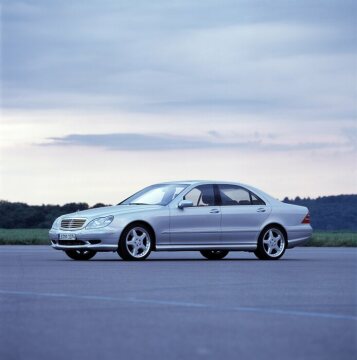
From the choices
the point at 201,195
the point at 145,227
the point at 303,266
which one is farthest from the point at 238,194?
the point at 303,266

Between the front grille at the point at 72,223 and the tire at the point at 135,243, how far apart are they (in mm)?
928

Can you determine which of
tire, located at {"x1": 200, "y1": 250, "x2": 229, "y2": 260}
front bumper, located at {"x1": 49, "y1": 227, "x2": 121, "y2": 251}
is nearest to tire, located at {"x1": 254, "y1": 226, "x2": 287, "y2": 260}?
tire, located at {"x1": 200, "y1": 250, "x2": 229, "y2": 260}

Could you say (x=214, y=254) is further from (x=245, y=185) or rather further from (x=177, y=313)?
(x=177, y=313)

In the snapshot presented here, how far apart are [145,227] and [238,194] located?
262 centimetres

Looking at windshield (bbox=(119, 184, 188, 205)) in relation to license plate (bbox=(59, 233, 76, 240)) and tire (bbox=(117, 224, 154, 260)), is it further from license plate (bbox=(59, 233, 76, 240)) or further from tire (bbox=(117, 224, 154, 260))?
license plate (bbox=(59, 233, 76, 240))

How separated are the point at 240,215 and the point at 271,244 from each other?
2.95 feet

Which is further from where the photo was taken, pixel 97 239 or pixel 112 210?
pixel 112 210

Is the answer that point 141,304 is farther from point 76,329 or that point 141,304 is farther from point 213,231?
point 213,231

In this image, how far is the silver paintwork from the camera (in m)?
23.4

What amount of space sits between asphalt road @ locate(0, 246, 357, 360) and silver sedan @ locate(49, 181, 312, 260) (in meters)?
3.02

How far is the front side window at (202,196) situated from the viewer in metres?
24.7

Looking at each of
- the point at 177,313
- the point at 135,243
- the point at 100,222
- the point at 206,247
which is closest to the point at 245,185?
the point at 206,247

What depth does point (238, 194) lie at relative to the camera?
25.4 metres

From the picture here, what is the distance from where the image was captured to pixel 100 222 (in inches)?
922
